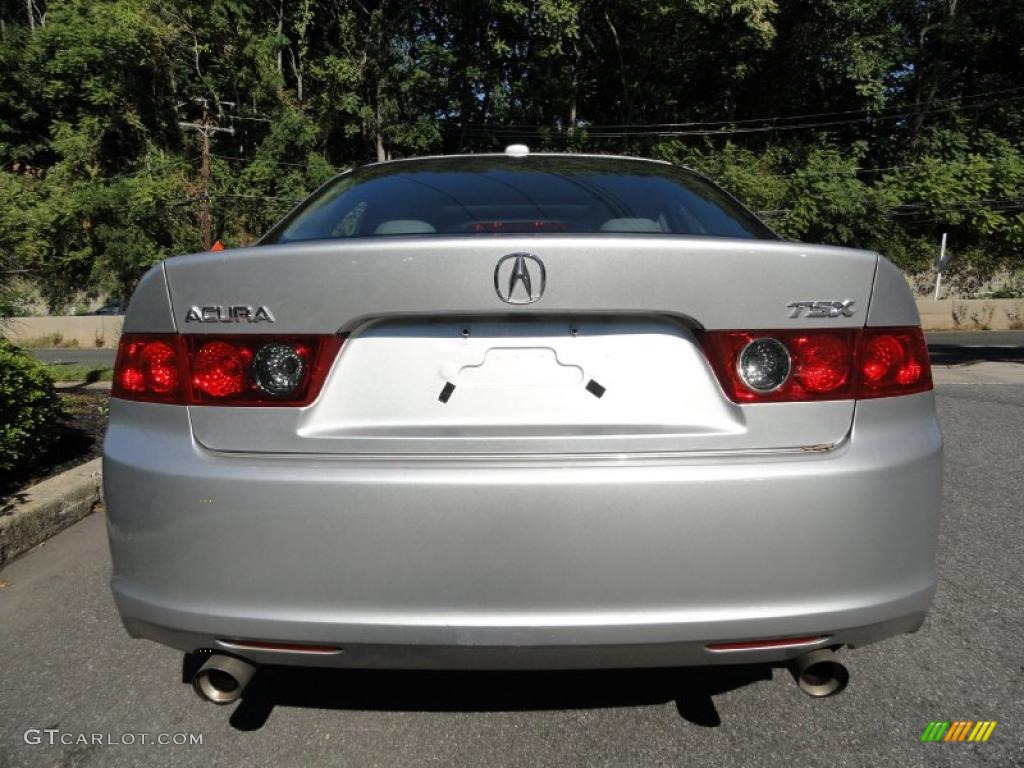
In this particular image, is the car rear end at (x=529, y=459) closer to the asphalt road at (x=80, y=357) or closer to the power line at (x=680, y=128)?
the asphalt road at (x=80, y=357)

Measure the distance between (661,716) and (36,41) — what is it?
3565cm

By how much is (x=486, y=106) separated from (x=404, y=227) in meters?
30.5

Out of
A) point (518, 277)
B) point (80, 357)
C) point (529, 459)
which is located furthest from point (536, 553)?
point (80, 357)

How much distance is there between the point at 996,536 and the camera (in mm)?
3477

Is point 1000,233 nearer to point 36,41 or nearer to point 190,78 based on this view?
point 190,78

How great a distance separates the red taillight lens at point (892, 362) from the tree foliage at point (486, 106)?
2582 centimetres

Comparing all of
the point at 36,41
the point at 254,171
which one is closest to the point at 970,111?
the point at 254,171

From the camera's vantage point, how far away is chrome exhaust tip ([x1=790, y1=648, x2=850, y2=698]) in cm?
159

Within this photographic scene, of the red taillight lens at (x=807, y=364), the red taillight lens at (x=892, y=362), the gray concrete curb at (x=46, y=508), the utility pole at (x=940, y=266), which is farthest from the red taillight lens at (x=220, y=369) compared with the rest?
the utility pole at (x=940, y=266)

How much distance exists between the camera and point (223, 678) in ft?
5.37

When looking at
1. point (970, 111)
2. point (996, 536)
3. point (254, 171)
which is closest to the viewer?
point (996, 536)

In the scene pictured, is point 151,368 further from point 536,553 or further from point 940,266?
point 940,266

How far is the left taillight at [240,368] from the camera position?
1577mm

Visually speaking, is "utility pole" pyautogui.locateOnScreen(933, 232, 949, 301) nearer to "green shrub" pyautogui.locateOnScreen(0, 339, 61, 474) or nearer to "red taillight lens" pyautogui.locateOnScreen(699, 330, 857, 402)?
"green shrub" pyautogui.locateOnScreen(0, 339, 61, 474)
